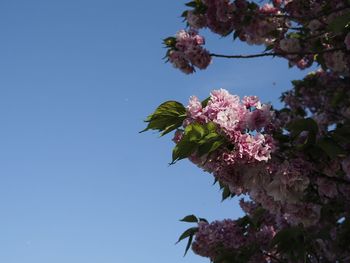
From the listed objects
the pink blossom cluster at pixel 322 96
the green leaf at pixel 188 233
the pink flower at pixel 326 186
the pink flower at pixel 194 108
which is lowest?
the pink flower at pixel 326 186

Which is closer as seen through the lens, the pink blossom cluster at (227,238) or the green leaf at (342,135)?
the green leaf at (342,135)

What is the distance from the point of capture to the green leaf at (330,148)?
3.30 m

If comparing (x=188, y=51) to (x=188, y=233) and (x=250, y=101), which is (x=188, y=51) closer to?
(x=188, y=233)

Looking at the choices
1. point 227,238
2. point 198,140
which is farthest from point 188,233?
point 198,140

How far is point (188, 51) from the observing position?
714 centimetres

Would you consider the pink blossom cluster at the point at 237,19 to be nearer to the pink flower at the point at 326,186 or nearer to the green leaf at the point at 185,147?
the pink flower at the point at 326,186

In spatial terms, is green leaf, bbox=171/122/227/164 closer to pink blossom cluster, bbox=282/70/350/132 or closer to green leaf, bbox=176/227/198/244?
green leaf, bbox=176/227/198/244

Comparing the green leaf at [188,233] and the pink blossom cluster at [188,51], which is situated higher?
the pink blossom cluster at [188,51]

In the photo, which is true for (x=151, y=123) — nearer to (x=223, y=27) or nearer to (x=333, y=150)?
(x=333, y=150)

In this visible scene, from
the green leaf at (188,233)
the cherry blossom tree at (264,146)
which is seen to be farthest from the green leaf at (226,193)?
the green leaf at (188,233)

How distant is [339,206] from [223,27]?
299 centimetres

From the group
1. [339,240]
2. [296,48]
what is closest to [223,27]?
[296,48]

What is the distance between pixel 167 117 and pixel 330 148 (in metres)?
1.18

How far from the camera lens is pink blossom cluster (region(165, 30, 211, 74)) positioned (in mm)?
7148
